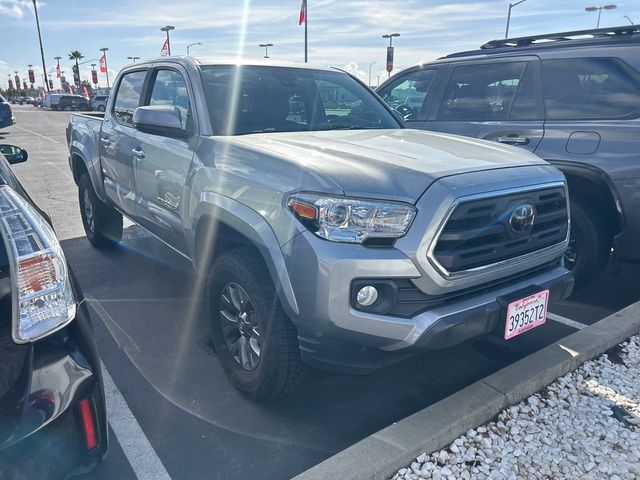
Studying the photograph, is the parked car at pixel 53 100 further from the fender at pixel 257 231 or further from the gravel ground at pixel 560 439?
the gravel ground at pixel 560 439

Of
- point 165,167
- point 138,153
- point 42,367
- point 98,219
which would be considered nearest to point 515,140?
point 165,167

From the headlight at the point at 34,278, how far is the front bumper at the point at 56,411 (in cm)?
5

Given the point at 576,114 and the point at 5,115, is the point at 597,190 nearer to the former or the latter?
the point at 576,114

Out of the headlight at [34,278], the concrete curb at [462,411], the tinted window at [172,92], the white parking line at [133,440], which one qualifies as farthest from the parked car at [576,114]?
the headlight at [34,278]

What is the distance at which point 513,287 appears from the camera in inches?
103

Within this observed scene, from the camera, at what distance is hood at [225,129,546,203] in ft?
7.48

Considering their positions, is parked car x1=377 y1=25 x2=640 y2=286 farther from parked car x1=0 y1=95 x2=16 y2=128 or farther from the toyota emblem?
parked car x1=0 y1=95 x2=16 y2=128

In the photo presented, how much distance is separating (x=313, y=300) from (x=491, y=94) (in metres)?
3.35

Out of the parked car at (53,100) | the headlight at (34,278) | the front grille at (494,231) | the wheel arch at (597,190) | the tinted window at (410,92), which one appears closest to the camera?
the headlight at (34,278)

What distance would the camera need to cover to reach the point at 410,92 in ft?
17.7

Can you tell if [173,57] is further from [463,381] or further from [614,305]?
→ [614,305]

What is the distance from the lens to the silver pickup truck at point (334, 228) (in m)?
2.21

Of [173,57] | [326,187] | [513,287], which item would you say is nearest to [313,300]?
[326,187]

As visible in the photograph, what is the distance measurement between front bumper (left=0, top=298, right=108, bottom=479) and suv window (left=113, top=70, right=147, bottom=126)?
3.03 meters
